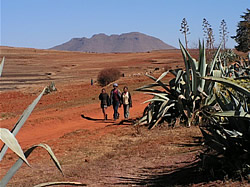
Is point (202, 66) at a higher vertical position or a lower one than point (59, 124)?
higher

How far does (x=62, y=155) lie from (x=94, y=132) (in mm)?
2627

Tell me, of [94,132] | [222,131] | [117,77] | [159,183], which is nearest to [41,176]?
[159,183]

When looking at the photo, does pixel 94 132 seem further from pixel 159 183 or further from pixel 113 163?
pixel 159 183

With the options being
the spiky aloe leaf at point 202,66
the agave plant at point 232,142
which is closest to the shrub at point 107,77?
the spiky aloe leaf at point 202,66

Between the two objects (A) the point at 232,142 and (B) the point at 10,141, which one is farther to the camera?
(A) the point at 232,142

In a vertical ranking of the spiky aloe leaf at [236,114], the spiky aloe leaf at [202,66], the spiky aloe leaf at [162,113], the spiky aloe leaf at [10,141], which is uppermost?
the spiky aloe leaf at [202,66]

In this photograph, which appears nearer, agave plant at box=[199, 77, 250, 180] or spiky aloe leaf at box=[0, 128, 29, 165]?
spiky aloe leaf at box=[0, 128, 29, 165]

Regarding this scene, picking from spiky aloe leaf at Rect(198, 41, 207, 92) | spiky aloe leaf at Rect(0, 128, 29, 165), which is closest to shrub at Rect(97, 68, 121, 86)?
spiky aloe leaf at Rect(198, 41, 207, 92)

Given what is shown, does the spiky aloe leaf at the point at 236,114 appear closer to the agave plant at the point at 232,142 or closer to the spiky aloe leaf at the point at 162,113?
the agave plant at the point at 232,142

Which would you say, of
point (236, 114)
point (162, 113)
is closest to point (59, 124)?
point (162, 113)

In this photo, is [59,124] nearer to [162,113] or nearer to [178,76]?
[162,113]

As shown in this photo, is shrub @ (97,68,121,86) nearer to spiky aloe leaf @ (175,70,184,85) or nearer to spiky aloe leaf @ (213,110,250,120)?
spiky aloe leaf @ (175,70,184,85)

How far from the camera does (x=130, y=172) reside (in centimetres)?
713

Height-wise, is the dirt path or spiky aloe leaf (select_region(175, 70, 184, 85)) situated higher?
spiky aloe leaf (select_region(175, 70, 184, 85))
